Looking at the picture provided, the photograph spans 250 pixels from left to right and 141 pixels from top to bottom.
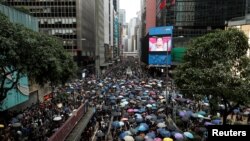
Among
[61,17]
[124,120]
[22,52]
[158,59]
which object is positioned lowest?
[124,120]

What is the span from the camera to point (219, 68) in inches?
762

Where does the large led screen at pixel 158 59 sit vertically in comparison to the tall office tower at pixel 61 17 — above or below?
below

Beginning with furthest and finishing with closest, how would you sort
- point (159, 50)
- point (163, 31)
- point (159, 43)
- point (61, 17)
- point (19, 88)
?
point (163, 31) < point (159, 43) < point (159, 50) < point (61, 17) < point (19, 88)

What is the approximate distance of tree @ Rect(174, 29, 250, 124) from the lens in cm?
1905

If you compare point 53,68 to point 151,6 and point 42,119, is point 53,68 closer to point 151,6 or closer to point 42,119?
point 42,119

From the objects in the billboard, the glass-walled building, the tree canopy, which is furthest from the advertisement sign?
the tree canopy

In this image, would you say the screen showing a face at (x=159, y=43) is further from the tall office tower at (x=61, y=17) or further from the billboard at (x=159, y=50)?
the tall office tower at (x=61, y=17)

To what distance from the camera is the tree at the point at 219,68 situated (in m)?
19.0

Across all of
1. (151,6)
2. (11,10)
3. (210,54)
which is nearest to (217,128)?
(210,54)

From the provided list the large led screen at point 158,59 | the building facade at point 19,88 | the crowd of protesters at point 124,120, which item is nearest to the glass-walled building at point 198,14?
the large led screen at point 158,59

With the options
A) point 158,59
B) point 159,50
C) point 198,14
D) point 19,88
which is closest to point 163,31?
point 159,50

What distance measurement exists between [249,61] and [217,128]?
1422 centimetres

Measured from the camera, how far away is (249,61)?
64.4 feet

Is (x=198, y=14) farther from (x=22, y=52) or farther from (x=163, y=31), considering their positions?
(x=22, y=52)
